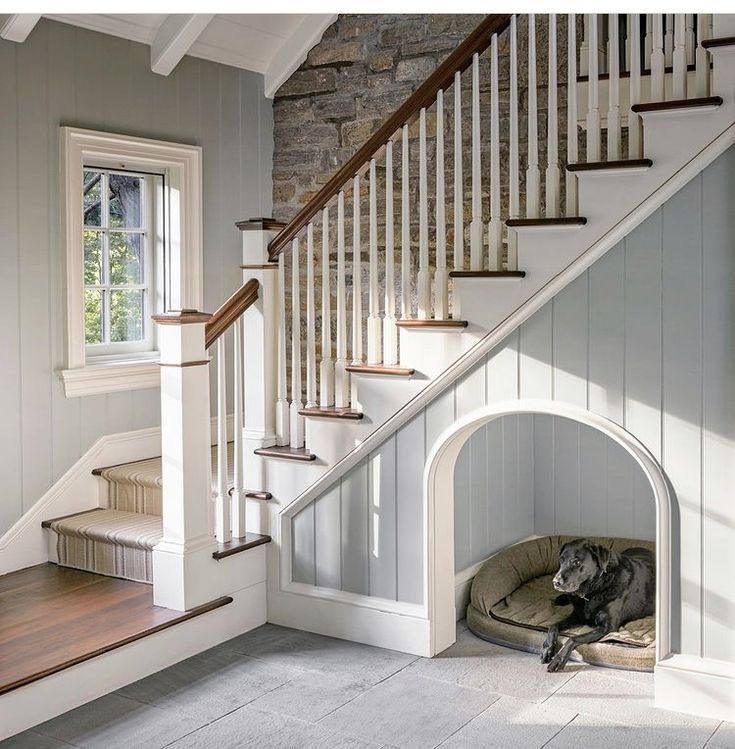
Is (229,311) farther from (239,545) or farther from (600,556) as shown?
(600,556)

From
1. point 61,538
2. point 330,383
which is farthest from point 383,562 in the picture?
point 61,538

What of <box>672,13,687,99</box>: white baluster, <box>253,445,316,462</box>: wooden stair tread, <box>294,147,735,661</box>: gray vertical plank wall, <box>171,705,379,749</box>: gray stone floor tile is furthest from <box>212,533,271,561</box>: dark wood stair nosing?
<box>672,13,687,99</box>: white baluster

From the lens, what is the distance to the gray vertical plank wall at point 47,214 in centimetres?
418

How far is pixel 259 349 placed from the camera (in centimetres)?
409

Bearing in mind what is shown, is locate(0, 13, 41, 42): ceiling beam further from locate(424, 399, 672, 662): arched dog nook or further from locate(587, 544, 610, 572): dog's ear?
locate(587, 544, 610, 572): dog's ear

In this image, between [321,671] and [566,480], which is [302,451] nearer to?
[321,671]

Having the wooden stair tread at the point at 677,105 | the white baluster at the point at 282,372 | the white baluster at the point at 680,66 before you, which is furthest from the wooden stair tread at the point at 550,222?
the white baluster at the point at 282,372

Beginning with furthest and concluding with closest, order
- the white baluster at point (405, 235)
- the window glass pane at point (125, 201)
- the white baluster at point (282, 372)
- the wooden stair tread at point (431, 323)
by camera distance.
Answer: the window glass pane at point (125, 201) → the white baluster at point (282, 372) → the white baluster at point (405, 235) → the wooden stair tread at point (431, 323)

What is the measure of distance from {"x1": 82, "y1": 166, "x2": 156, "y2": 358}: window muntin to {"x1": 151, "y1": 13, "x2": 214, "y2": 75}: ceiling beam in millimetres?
605

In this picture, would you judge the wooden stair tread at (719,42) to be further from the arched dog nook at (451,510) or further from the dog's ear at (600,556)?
the dog's ear at (600,556)

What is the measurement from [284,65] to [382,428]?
8.74 feet

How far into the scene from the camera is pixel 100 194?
477 centimetres

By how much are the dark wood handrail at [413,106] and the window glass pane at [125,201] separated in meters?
1.32

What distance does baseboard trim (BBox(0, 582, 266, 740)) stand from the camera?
3.04m
